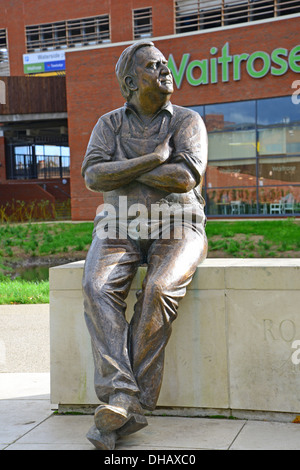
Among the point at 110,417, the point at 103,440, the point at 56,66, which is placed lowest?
the point at 103,440

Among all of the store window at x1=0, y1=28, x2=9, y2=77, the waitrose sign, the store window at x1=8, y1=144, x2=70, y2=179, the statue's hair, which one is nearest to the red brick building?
the waitrose sign

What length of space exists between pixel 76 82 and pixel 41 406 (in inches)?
969

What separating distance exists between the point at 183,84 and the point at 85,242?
8347 mm

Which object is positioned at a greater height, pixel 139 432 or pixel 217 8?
pixel 217 8

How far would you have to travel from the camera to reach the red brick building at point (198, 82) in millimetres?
23312

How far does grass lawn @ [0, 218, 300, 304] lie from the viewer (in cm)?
1633

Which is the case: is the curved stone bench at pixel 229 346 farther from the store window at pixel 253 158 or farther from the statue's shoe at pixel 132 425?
the store window at pixel 253 158

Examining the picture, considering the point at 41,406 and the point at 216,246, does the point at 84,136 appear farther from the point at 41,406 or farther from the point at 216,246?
the point at 41,406

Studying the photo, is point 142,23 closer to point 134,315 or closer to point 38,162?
point 38,162

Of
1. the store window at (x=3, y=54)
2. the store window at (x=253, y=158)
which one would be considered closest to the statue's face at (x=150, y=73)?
the store window at (x=253, y=158)

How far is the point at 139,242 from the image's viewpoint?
441cm

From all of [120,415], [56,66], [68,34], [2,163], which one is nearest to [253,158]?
[56,66]

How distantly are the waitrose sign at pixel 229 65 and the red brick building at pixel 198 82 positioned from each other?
4 centimetres
